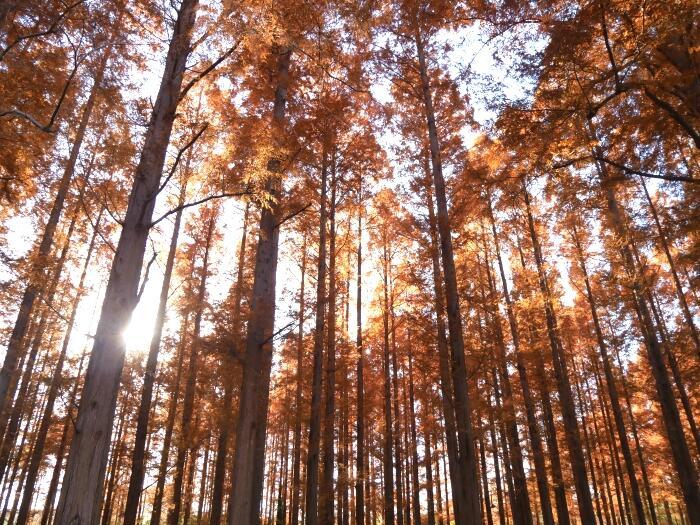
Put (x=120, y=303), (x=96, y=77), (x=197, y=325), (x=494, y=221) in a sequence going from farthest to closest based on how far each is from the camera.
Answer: (x=494, y=221), (x=197, y=325), (x=96, y=77), (x=120, y=303)

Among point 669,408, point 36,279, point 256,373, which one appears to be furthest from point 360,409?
point 36,279

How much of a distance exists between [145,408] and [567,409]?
12705 millimetres

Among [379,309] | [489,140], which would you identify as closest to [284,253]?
[379,309]

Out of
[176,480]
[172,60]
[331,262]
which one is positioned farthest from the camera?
[176,480]

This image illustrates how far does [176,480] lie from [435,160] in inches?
478

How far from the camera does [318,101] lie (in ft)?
31.4

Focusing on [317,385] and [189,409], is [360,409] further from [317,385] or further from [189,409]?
[189,409]

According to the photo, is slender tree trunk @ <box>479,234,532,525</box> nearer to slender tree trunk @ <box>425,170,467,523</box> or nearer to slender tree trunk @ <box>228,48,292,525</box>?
slender tree trunk @ <box>425,170,467,523</box>

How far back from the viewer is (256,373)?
605cm

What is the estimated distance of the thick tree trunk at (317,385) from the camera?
903 centimetres

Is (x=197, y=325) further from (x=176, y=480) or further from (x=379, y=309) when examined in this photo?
(x=379, y=309)

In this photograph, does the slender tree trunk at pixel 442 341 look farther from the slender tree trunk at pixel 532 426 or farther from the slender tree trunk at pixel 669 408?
the slender tree trunk at pixel 669 408

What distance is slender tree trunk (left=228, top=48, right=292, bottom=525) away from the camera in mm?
5562

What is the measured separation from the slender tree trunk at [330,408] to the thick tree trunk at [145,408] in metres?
4.14
